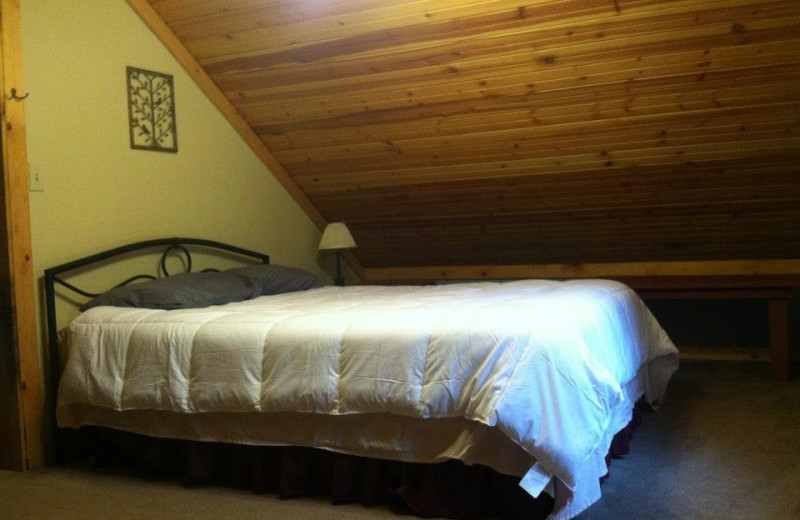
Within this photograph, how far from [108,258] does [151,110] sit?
0.86 meters

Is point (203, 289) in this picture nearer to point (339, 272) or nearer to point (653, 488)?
point (339, 272)

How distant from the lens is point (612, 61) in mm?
3598

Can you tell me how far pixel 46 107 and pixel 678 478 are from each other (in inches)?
123

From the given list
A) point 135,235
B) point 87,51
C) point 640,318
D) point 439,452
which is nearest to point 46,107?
point 87,51

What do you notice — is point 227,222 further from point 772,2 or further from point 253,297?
point 772,2

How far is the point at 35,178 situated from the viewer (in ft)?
11.3

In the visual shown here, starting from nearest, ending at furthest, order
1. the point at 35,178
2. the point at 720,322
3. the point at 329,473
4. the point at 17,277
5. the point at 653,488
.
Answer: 1. the point at 653,488
2. the point at 329,473
3. the point at 17,277
4. the point at 35,178
5. the point at 720,322

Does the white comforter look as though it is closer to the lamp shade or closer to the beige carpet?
the beige carpet

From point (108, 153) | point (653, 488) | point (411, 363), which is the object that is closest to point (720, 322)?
point (653, 488)

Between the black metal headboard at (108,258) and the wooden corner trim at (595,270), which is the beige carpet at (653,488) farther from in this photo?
the wooden corner trim at (595,270)

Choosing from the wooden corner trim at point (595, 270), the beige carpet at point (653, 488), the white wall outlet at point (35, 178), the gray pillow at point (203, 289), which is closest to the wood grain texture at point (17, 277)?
the white wall outlet at point (35, 178)

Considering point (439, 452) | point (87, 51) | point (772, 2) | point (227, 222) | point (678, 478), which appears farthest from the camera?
point (227, 222)

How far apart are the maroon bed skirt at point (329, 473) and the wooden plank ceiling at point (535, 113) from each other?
5.29 ft

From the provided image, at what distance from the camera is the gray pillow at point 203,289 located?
135 inches
